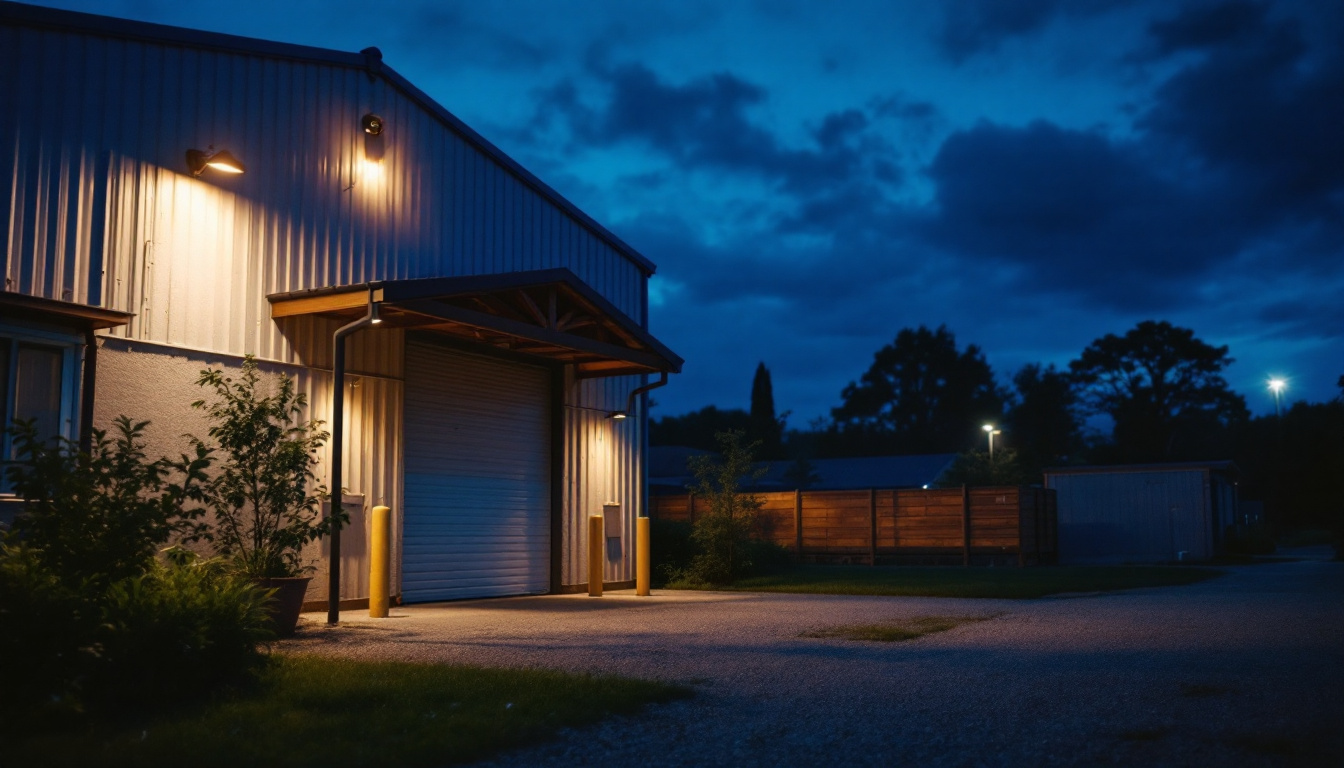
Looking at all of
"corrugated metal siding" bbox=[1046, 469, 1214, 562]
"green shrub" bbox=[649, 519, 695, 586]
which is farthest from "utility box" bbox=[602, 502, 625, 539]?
"corrugated metal siding" bbox=[1046, 469, 1214, 562]

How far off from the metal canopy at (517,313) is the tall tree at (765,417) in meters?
47.1

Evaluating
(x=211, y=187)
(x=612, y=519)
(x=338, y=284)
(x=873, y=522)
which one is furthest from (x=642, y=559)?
(x=873, y=522)

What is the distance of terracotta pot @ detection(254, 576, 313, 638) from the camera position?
31.2 feet

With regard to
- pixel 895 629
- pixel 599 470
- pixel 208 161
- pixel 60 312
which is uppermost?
pixel 208 161

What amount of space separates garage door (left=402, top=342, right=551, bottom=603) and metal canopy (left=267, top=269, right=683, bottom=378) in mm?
602

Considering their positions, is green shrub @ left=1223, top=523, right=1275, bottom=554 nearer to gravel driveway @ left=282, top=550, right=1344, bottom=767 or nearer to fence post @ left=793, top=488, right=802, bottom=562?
fence post @ left=793, top=488, right=802, bottom=562

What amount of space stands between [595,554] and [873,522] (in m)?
11.3

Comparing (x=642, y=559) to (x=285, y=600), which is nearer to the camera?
(x=285, y=600)

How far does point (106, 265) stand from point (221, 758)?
6.85 meters

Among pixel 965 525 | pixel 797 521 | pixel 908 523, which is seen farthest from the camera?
pixel 797 521

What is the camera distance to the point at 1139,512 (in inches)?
1185

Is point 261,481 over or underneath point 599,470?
underneath

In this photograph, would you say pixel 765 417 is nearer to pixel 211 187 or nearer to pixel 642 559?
pixel 642 559

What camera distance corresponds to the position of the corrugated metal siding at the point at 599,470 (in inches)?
659
